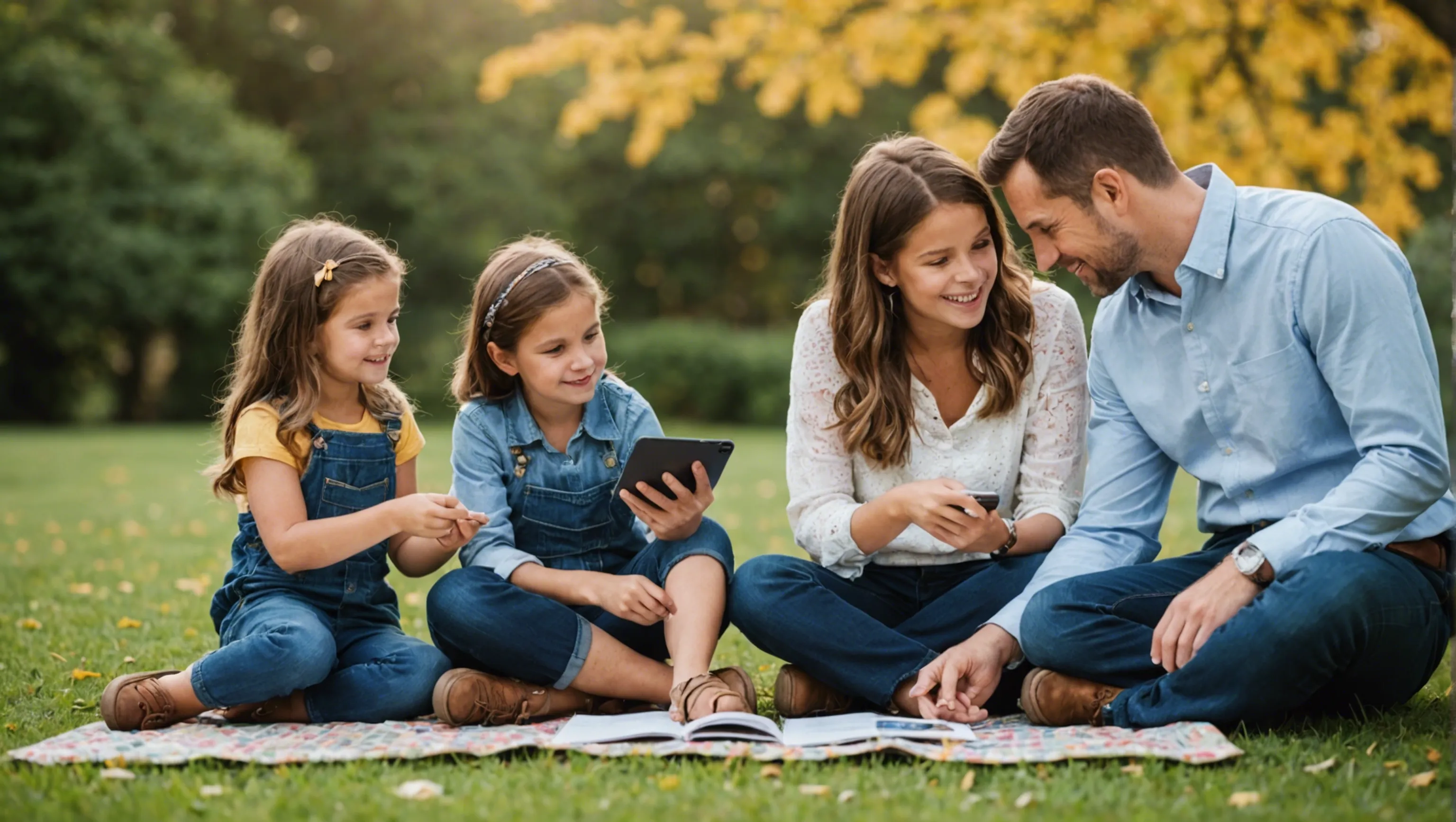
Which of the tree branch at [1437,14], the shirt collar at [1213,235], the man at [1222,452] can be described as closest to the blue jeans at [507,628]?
the man at [1222,452]

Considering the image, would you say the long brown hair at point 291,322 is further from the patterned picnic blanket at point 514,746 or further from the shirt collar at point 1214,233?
the shirt collar at point 1214,233

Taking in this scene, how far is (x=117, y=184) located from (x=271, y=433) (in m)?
20.0

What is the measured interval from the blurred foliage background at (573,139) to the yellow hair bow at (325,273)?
3.22m

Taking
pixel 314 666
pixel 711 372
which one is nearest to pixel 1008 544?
pixel 314 666

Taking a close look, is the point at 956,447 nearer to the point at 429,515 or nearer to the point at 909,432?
the point at 909,432

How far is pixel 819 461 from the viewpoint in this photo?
330 cm

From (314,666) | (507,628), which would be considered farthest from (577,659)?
(314,666)

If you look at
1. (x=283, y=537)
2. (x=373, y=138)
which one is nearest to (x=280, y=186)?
(x=373, y=138)

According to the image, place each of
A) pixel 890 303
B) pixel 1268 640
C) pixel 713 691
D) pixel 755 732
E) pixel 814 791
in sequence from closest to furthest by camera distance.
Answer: pixel 814 791 < pixel 1268 640 < pixel 755 732 < pixel 713 691 < pixel 890 303

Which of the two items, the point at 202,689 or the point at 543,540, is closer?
the point at 202,689

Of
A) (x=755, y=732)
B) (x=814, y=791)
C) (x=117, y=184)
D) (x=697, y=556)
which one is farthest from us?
(x=117, y=184)

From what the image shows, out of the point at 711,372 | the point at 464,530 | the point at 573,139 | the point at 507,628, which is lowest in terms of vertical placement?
the point at 711,372

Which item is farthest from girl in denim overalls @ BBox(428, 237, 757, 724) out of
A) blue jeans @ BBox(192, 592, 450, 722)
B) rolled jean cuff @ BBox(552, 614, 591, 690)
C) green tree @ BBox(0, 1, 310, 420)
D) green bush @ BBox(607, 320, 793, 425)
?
green tree @ BBox(0, 1, 310, 420)

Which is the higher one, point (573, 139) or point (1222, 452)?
point (573, 139)
